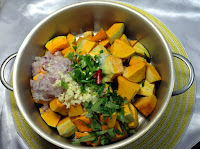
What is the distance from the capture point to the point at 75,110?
956 millimetres

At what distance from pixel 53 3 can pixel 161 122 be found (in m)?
1.12

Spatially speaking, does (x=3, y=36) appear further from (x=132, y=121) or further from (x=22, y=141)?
(x=132, y=121)

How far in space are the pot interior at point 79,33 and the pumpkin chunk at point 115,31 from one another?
0.04 meters

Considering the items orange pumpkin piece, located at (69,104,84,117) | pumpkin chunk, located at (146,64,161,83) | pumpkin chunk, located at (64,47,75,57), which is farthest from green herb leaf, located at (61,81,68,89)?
pumpkin chunk, located at (146,64,161,83)

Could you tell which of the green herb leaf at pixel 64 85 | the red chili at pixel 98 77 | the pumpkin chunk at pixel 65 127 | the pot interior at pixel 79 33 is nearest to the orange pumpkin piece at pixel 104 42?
the pot interior at pixel 79 33

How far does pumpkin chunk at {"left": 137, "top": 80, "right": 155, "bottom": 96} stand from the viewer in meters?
1.06

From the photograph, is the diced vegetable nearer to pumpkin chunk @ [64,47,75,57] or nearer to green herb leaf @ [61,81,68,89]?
green herb leaf @ [61,81,68,89]

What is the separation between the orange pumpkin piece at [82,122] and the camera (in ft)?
3.11

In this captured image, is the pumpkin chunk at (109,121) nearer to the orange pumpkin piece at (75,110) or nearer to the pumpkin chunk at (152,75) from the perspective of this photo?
the orange pumpkin piece at (75,110)

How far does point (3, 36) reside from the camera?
137 centimetres

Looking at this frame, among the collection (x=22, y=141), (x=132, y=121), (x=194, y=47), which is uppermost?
(x=194, y=47)

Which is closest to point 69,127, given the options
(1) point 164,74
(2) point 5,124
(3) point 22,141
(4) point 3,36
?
(3) point 22,141

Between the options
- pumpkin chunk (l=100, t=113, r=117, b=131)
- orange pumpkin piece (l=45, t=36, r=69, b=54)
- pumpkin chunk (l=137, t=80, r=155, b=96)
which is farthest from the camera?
orange pumpkin piece (l=45, t=36, r=69, b=54)

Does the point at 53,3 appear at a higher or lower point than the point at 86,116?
higher
